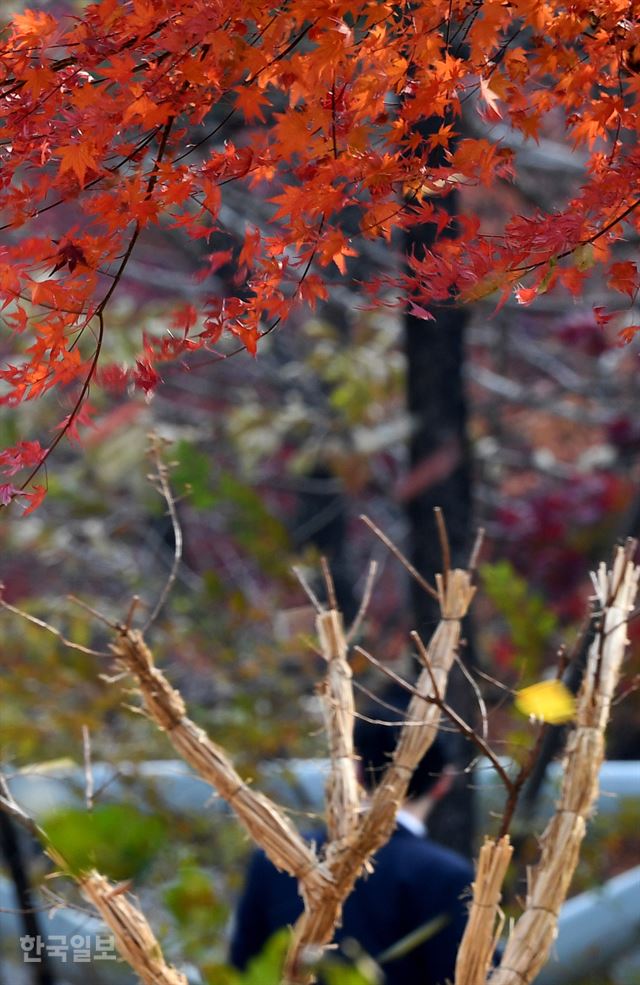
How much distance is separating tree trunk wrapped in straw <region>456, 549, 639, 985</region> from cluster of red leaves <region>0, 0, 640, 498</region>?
44 centimetres

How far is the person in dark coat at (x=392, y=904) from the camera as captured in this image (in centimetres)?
211

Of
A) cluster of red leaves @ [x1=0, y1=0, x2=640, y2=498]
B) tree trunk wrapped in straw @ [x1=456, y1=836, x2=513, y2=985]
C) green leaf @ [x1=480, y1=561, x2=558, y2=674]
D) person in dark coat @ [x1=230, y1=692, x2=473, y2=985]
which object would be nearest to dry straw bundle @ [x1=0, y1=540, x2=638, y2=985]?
tree trunk wrapped in straw @ [x1=456, y1=836, x2=513, y2=985]

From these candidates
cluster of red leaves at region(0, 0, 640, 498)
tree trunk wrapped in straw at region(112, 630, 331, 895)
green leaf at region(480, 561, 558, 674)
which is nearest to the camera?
cluster of red leaves at region(0, 0, 640, 498)

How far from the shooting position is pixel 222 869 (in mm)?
4273

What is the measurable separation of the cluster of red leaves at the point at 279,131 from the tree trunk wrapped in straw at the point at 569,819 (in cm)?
44

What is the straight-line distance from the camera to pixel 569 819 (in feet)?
4.39

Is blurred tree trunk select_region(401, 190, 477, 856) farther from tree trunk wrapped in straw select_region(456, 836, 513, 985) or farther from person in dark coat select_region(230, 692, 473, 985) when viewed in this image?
tree trunk wrapped in straw select_region(456, 836, 513, 985)

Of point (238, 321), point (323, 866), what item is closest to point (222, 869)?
point (323, 866)

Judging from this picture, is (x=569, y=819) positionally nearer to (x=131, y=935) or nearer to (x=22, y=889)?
(x=131, y=935)

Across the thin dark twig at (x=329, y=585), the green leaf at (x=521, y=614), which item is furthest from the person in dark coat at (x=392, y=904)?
the green leaf at (x=521, y=614)

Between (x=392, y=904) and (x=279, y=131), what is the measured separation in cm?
157

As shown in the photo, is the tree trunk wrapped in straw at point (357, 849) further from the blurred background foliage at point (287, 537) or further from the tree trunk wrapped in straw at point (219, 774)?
the blurred background foliage at point (287, 537)

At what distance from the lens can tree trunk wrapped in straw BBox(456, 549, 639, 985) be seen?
1.23 meters

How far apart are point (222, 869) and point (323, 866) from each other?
3113mm
